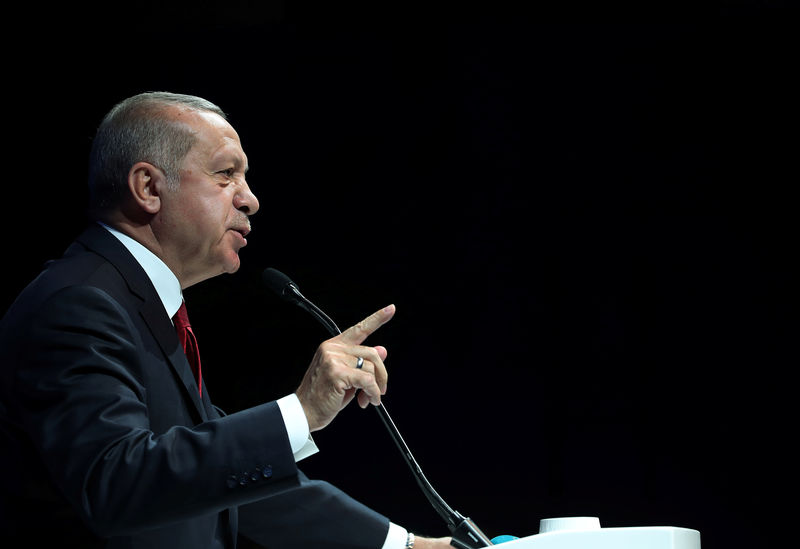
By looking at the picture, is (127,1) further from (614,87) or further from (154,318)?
(154,318)

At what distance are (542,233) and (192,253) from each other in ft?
5.00

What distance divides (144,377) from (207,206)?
15.7 inches

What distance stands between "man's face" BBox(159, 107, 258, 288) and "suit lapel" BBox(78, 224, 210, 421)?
125mm

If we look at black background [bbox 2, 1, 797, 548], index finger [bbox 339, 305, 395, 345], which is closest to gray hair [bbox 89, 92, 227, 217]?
index finger [bbox 339, 305, 395, 345]

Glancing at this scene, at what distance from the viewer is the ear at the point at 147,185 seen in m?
1.60

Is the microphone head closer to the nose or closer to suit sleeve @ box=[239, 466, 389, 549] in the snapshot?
the nose

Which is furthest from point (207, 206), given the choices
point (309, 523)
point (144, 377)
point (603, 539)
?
point (603, 539)

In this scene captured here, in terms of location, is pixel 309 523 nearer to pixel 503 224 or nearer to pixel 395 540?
pixel 395 540

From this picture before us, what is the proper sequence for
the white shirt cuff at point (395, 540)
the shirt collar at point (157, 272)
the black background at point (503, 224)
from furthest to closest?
the black background at point (503, 224) < the white shirt cuff at point (395, 540) < the shirt collar at point (157, 272)

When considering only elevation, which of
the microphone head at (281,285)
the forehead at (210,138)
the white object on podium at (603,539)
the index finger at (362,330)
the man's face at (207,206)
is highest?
the forehead at (210,138)

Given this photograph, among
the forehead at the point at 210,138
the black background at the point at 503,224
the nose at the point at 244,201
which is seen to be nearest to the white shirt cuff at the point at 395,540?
the nose at the point at 244,201

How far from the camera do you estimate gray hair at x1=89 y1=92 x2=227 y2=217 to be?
1.63m

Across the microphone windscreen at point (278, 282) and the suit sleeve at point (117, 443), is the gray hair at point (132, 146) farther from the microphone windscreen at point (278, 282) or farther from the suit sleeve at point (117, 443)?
the suit sleeve at point (117, 443)

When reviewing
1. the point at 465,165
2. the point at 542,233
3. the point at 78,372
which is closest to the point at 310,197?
the point at 465,165
